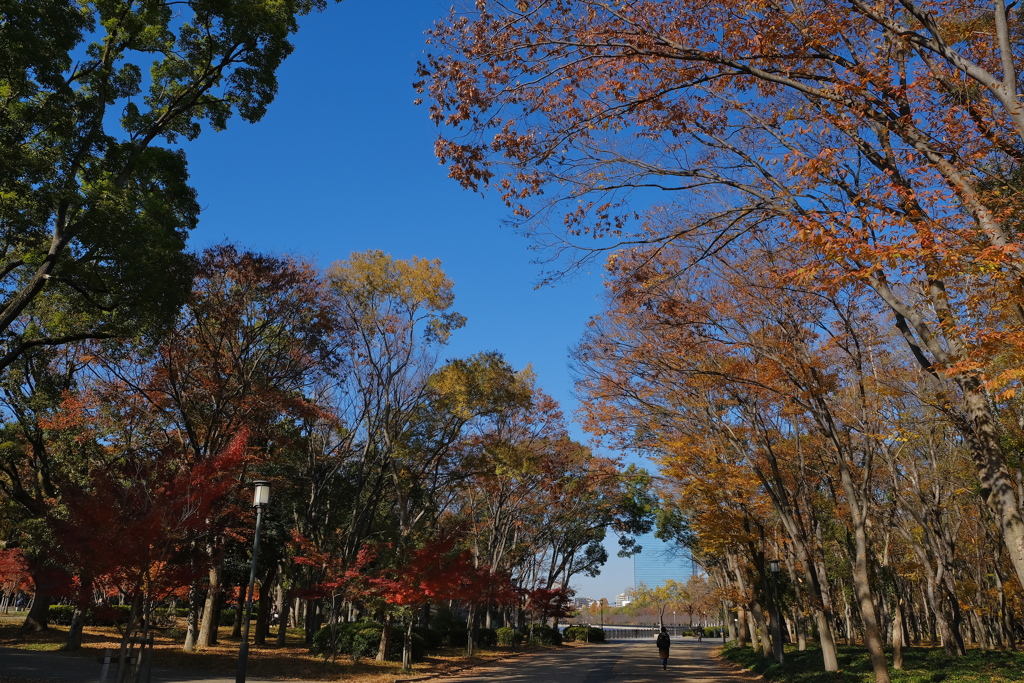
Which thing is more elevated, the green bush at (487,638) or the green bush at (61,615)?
the green bush at (61,615)

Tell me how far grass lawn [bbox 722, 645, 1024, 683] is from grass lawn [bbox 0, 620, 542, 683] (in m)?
9.05

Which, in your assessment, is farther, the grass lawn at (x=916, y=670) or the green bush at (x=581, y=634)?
the green bush at (x=581, y=634)

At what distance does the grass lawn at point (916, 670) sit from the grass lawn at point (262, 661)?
9046mm

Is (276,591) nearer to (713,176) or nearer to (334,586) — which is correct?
(334,586)

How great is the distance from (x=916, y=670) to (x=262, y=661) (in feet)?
51.9

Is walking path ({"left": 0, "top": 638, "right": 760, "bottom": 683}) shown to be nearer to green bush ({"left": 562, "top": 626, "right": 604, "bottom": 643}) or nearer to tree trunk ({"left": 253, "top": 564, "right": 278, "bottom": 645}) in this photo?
tree trunk ({"left": 253, "top": 564, "right": 278, "bottom": 645})

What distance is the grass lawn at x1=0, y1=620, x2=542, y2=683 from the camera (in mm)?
15484

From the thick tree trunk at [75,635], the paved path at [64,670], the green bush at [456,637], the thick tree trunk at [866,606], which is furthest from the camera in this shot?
the green bush at [456,637]

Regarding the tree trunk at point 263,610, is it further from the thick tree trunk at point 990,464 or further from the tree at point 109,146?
→ the thick tree trunk at point 990,464

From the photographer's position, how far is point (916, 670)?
14.1m

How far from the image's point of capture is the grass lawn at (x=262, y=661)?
15.5m

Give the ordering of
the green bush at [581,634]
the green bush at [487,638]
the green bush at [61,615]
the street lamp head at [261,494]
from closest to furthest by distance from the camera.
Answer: the street lamp head at [261,494] < the green bush at [61,615] < the green bush at [487,638] < the green bush at [581,634]

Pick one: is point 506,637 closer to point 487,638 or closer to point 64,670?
point 487,638

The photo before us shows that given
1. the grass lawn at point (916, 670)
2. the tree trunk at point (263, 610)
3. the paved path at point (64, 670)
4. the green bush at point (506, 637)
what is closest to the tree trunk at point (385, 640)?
the paved path at point (64, 670)
